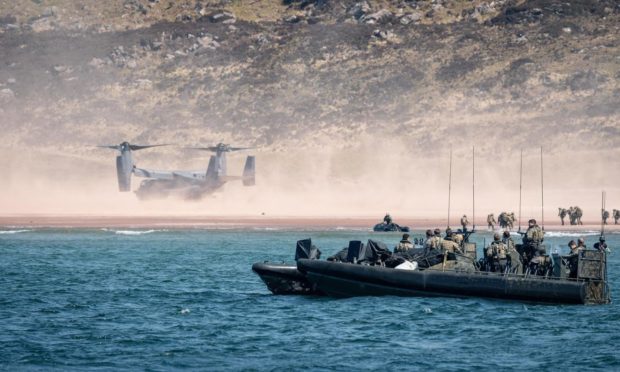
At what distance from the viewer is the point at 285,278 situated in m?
34.5

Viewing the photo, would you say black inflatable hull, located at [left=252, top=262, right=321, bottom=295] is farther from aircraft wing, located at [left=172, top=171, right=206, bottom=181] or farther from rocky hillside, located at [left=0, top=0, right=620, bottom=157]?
rocky hillside, located at [left=0, top=0, right=620, bottom=157]

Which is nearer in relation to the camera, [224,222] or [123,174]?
[224,222]

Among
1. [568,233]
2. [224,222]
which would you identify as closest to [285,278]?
[568,233]

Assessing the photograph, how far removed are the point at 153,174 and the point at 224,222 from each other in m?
13.1

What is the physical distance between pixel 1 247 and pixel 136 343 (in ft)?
100

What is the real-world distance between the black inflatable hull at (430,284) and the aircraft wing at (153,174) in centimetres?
5441

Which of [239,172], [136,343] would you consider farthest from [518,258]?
[239,172]

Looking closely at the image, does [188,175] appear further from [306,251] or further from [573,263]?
[573,263]

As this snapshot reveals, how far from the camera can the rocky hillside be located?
117375 millimetres

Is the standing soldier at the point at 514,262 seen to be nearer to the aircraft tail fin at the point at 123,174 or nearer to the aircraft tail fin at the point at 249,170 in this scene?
the aircraft tail fin at the point at 123,174

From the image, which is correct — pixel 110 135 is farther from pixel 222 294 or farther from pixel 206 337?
pixel 206 337

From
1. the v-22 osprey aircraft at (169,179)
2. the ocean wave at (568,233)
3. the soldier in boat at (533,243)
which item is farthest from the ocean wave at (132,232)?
the soldier in boat at (533,243)

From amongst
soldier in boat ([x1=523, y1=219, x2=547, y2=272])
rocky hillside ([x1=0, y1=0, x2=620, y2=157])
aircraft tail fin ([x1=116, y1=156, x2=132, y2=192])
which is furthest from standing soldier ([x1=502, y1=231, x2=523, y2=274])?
rocky hillside ([x1=0, y1=0, x2=620, y2=157])

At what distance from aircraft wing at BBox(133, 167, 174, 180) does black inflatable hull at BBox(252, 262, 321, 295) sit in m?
52.8
